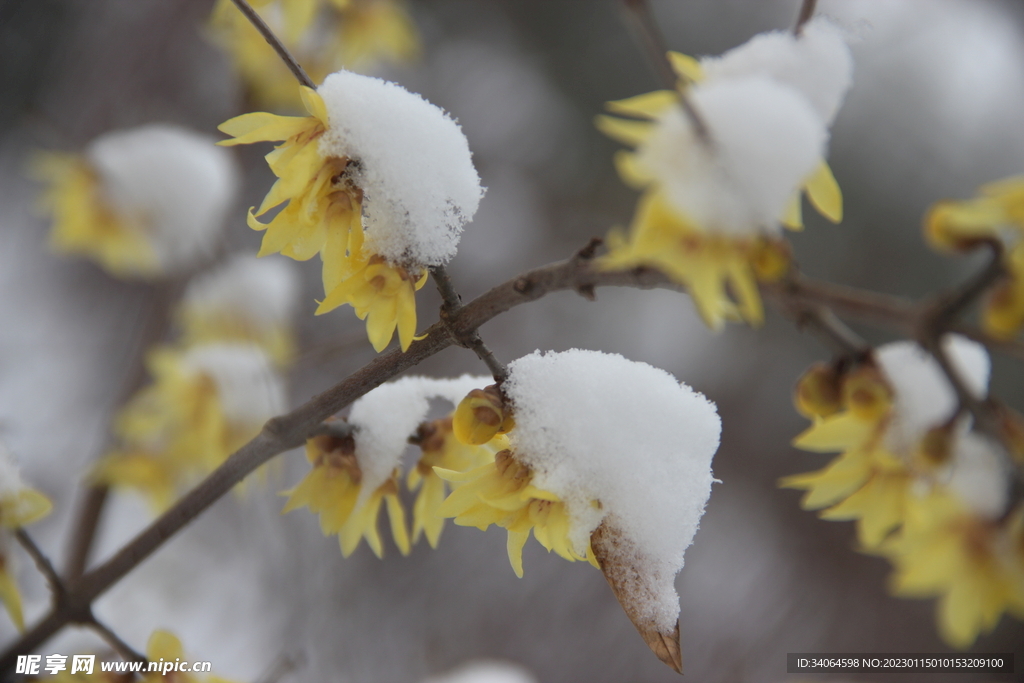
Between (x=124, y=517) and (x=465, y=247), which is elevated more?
(x=124, y=517)

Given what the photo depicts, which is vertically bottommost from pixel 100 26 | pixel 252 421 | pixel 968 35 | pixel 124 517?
pixel 968 35

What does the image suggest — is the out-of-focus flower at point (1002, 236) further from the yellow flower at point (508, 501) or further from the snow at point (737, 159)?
the yellow flower at point (508, 501)

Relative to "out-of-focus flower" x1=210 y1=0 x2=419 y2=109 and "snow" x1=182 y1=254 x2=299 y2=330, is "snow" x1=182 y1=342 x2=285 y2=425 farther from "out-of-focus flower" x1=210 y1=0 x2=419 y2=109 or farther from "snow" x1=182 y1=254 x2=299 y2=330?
"out-of-focus flower" x1=210 y1=0 x2=419 y2=109

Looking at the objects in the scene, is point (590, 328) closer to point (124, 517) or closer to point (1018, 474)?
point (124, 517)

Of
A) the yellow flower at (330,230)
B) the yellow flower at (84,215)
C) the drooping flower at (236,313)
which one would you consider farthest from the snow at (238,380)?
the yellow flower at (330,230)

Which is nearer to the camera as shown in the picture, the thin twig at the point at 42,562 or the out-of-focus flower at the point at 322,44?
the thin twig at the point at 42,562

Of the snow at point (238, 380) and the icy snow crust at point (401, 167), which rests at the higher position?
the icy snow crust at point (401, 167)

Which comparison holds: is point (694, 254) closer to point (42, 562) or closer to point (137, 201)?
point (42, 562)

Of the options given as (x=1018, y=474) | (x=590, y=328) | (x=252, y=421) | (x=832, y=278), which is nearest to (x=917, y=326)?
(x=1018, y=474)
